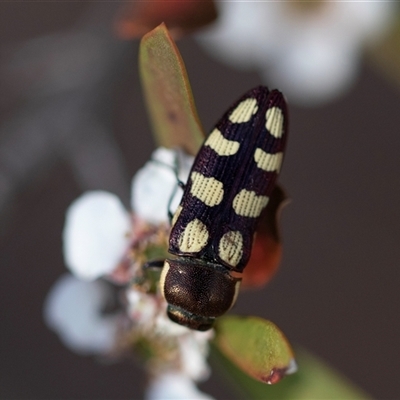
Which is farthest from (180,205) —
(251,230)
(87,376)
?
→ (87,376)

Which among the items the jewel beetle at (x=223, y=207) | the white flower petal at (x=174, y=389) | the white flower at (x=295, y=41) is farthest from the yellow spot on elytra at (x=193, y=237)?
the white flower at (x=295, y=41)

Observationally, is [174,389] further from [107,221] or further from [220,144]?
[220,144]

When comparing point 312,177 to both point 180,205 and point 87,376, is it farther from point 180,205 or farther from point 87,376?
point 180,205

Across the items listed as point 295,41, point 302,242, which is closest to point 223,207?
point 295,41

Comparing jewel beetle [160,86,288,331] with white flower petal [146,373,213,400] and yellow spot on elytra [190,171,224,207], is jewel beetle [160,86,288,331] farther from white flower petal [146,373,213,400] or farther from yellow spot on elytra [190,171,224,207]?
white flower petal [146,373,213,400]

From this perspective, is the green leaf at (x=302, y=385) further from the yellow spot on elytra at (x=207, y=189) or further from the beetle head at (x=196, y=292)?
the yellow spot on elytra at (x=207, y=189)

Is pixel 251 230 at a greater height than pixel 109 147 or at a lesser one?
greater
